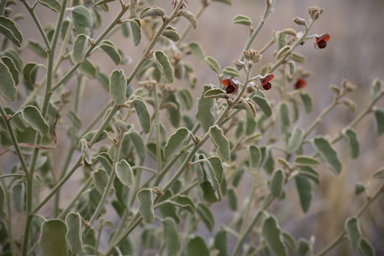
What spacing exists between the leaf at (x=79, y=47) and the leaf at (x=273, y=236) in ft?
1.36

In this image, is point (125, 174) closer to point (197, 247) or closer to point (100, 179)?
point (100, 179)

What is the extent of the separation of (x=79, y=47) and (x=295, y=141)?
0.40m

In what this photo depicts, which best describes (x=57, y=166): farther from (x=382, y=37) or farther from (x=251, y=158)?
(x=382, y=37)

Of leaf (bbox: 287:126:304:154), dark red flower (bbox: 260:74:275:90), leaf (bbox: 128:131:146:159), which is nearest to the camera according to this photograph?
dark red flower (bbox: 260:74:275:90)

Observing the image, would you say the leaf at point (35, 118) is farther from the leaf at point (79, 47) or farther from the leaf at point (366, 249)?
the leaf at point (366, 249)

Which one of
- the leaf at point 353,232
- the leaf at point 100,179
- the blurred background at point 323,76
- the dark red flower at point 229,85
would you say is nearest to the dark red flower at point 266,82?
the dark red flower at point 229,85

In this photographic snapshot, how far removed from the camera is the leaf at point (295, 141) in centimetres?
65

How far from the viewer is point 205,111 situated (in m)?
0.48

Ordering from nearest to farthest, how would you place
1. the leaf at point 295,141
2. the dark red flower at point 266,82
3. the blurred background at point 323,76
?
1. the dark red flower at point 266,82
2. the leaf at point 295,141
3. the blurred background at point 323,76

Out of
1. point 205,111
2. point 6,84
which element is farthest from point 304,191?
point 6,84

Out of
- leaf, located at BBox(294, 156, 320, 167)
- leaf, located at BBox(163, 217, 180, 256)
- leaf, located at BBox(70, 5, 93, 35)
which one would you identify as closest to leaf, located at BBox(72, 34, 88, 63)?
leaf, located at BBox(70, 5, 93, 35)

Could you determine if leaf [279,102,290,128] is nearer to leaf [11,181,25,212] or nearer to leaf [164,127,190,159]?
leaf [164,127,190,159]

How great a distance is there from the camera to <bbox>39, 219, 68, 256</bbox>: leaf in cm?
45

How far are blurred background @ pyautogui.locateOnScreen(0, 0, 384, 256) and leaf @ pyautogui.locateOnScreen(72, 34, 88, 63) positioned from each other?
105 centimetres
